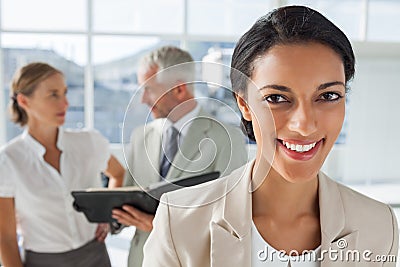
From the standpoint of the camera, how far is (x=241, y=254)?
1.18 ft

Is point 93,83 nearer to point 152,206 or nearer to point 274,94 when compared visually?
point 152,206

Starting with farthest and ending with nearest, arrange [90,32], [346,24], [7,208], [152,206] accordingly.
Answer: [346,24], [90,32], [7,208], [152,206]

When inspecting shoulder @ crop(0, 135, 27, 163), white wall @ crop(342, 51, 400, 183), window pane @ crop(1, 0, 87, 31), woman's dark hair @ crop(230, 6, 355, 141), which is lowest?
white wall @ crop(342, 51, 400, 183)

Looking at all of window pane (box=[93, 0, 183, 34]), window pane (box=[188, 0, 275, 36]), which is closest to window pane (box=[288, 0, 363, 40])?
window pane (box=[188, 0, 275, 36])

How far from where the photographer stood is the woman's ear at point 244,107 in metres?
0.32

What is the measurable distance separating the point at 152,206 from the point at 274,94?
0.77ft

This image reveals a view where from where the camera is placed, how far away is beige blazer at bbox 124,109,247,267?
327 mm

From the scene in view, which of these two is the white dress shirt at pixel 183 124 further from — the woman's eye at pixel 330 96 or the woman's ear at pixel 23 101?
the woman's ear at pixel 23 101

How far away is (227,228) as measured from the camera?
0.37 meters

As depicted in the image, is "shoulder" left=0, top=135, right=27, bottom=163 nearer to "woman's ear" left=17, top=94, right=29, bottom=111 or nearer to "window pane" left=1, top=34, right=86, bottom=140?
"woman's ear" left=17, top=94, right=29, bottom=111

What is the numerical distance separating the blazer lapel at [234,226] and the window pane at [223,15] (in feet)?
7.63

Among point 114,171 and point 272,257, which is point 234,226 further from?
point 114,171

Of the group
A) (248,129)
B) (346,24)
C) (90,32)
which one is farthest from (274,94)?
(346,24)

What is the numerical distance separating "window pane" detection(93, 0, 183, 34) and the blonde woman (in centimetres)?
170
